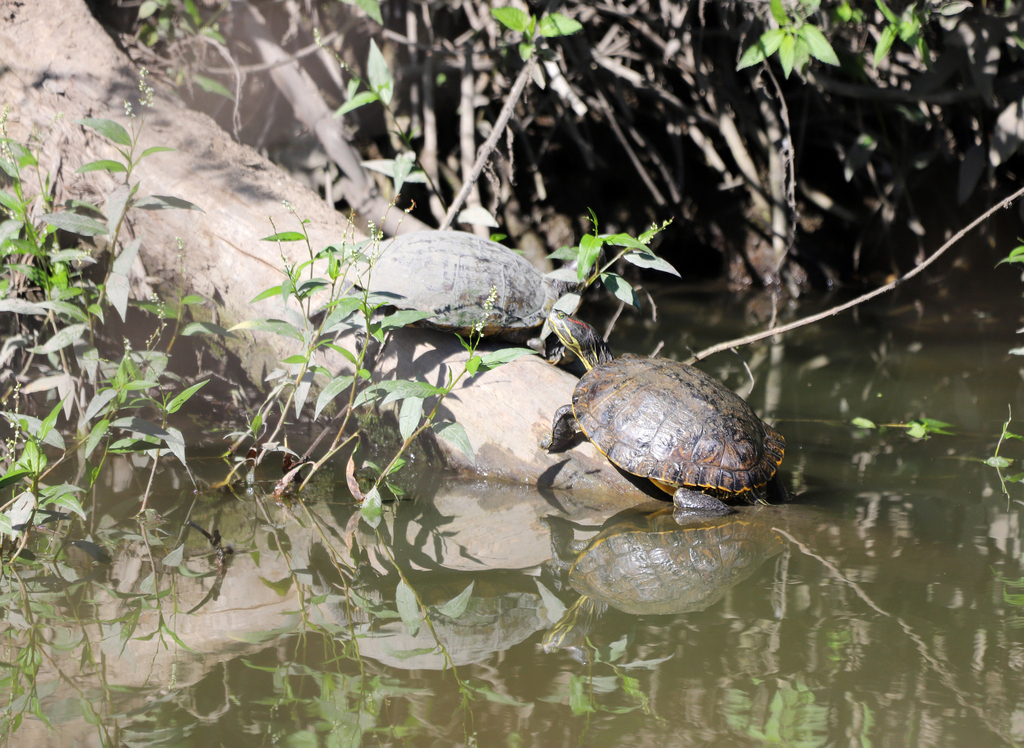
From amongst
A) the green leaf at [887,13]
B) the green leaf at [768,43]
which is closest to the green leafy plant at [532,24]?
the green leaf at [768,43]

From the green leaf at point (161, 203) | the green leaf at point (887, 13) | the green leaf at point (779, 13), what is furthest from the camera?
the green leaf at point (887, 13)

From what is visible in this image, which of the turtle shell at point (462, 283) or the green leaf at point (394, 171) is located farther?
the green leaf at point (394, 171)

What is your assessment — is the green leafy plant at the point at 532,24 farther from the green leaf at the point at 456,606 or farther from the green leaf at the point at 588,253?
the green leaf at the point at 456,606

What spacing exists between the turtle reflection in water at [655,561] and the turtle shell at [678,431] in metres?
0.14

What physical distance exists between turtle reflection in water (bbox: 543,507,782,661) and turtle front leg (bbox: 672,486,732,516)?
26 millimetres

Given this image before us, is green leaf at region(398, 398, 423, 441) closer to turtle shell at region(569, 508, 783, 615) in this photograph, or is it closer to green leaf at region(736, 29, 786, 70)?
turtle shell at region(569, 508, 783, 615)

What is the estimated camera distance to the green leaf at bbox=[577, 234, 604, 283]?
9.55 ft

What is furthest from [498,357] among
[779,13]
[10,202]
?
[779,13]

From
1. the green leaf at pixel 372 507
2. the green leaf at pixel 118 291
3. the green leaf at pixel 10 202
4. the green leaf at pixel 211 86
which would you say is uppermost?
the green leaf at pixel 211 86

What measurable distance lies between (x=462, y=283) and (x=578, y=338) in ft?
1.79

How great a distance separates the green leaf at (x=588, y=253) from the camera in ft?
9.55

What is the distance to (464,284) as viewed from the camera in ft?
10.5

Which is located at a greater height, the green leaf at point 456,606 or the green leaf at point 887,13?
the green leaf at point 887,13

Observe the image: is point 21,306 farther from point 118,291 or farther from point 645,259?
point 645,259
